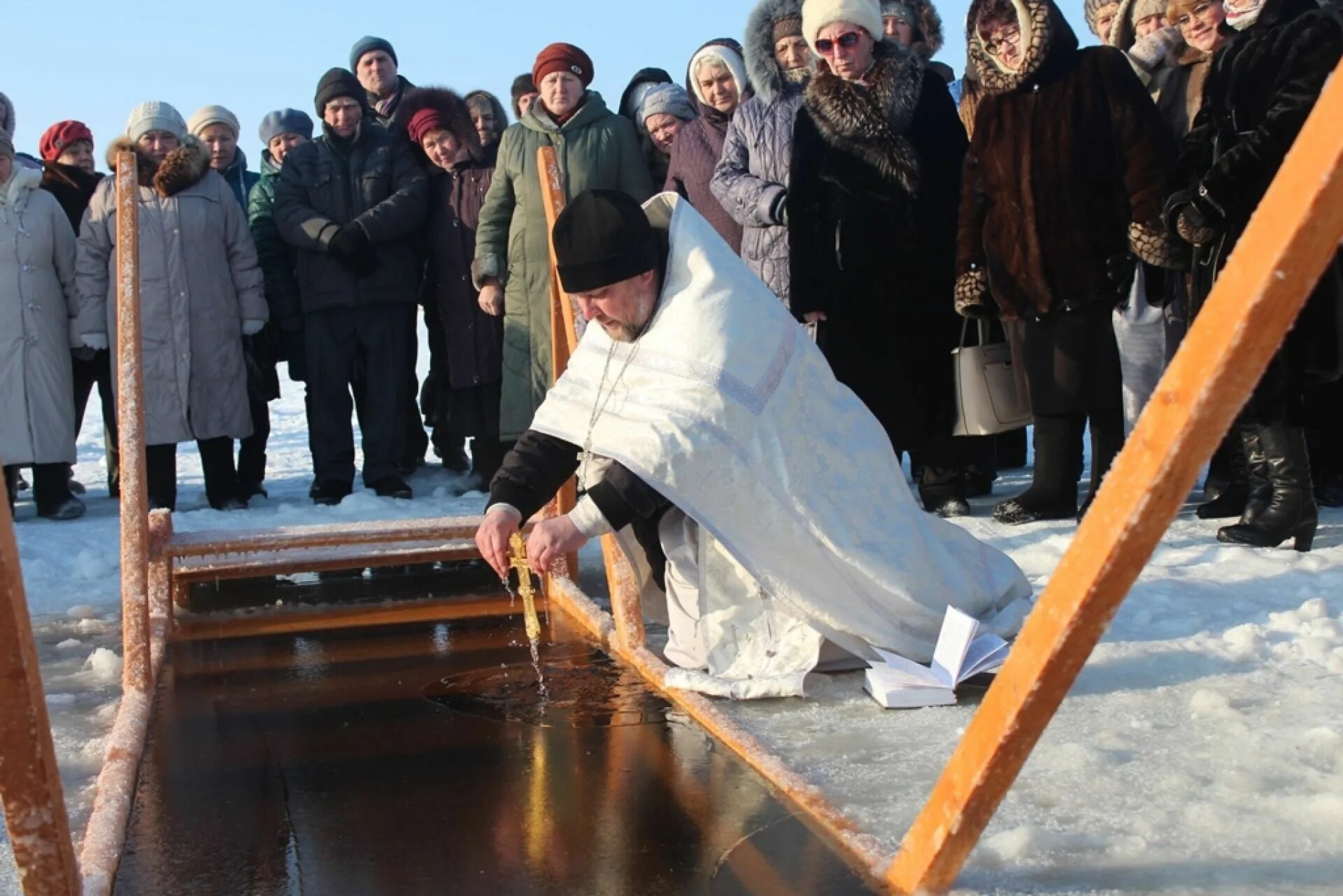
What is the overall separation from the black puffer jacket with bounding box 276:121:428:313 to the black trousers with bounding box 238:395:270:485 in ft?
2.37

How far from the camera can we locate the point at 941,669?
402 centimetres

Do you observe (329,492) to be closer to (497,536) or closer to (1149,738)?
(497,536)

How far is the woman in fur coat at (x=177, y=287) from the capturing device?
7.83 m

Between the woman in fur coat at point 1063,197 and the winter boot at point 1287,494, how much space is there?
0.77 m

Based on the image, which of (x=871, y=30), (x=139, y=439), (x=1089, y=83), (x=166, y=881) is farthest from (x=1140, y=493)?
(x=871, y=30)

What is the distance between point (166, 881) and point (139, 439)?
6.29 feet

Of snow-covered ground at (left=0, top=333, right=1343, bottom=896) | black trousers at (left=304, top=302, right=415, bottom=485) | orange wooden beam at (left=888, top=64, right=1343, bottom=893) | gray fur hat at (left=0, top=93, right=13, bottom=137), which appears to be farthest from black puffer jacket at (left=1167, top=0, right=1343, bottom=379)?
gray fur hat at (left=0, top=93, right=13, bottom=137)

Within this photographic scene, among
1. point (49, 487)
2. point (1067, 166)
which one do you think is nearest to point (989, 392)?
point (1067, 166)

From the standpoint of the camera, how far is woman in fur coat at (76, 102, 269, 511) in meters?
7.83

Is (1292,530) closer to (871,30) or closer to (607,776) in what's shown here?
(871,30)

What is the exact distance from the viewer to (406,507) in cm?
784

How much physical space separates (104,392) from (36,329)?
923 millimetres

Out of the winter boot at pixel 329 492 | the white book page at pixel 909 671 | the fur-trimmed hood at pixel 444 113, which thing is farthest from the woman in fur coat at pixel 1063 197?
the winter boot at pixel 329 492

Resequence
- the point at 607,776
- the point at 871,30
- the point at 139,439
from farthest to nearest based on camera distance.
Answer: the point at 871,30
the point at 139,439
the point at 607,776
